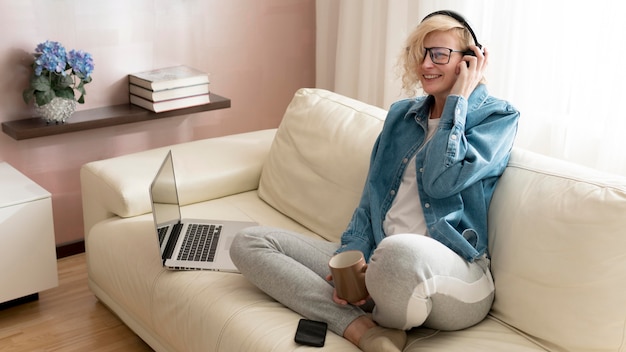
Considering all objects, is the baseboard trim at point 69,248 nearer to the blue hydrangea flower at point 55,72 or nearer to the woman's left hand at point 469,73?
the blue hydrangea flower at point 55,72

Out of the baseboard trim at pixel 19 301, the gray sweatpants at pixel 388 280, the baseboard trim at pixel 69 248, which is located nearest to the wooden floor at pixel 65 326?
the baseboard trim at pixel 19 301

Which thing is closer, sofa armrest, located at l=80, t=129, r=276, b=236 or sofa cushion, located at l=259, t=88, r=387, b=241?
sofa cushion, located at l=259, t=88, r=387, b=241

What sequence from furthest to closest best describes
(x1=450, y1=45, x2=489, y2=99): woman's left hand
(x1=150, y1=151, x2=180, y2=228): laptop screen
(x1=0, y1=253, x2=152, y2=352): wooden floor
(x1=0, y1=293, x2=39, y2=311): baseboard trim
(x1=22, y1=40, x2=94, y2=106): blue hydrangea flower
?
(x1=22, y1=40, x2=94, y2=106): blue hydrangea flower < (x1=0, y1=293, x2=39, y2=311): baseboard trim < (x1=0, y1=253, x2=152, y2=352): wooden floor < (x1=150, y1=151, x2=180, y2=228): laptop screen < (x1=450, y1=45, x2=489, y2=99): woman's left hand

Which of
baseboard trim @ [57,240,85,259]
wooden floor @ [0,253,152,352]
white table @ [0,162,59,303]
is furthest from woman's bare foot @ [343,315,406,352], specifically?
baseboard trim @ [57,240,85,259]

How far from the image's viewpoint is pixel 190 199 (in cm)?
279

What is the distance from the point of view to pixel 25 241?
274 cm

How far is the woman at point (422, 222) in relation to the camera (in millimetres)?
1849

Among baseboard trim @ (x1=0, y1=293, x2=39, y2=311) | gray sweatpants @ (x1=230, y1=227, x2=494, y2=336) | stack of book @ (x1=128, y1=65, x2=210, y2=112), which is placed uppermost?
stack of book @ (x1=128, y1=65, x2=210, y2=112)

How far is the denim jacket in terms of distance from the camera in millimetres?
1987

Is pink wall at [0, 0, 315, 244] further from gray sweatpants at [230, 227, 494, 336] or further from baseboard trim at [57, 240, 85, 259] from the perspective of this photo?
gray sweatpants at [230, 227, 494, 336]

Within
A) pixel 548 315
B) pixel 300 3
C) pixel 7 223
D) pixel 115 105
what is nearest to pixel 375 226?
pixel 548 315

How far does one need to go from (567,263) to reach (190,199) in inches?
55.5

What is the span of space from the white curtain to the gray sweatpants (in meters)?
0.68

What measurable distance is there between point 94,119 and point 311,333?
5.33 ft
